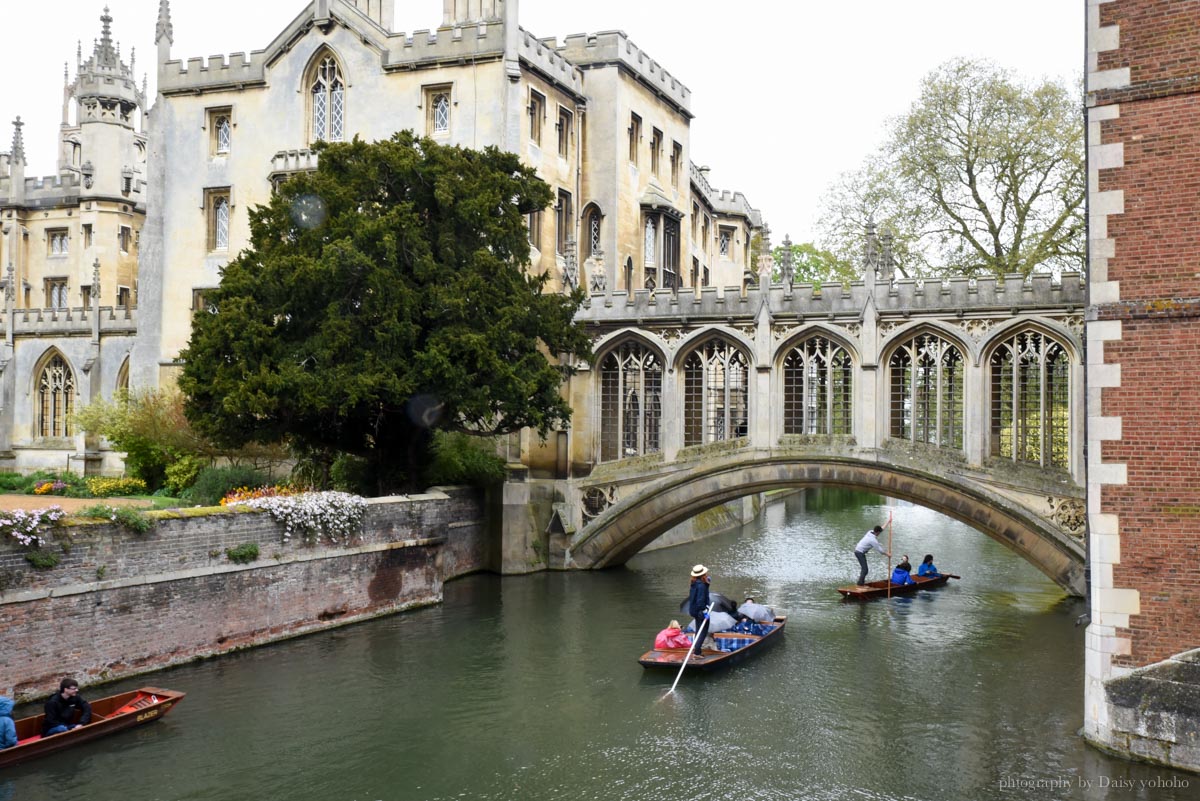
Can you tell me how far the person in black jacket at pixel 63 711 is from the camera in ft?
41.4

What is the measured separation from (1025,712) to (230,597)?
1158 cm

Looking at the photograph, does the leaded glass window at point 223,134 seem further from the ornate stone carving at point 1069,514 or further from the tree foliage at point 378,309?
the ornate stone carving at point 1069,514

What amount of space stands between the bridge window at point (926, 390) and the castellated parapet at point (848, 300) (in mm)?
754

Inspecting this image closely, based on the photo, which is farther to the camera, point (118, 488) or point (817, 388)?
point (118, 488)

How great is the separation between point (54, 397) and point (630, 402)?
74.1 ft

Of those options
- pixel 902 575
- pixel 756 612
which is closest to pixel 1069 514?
pixel 902 575

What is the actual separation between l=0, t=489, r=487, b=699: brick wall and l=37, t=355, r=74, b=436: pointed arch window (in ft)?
71.7

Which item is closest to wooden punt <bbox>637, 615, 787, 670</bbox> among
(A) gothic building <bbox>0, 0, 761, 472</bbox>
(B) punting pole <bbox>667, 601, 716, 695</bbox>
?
(B) punting pole <bbox>667, 601, 716, 695</bbox>

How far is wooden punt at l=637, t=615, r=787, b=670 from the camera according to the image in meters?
16.8

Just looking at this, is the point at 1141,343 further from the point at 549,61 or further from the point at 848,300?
the point at 549,61

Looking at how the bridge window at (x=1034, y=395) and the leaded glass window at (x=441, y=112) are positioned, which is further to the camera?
the leaded glass window at (x=441, y=112)

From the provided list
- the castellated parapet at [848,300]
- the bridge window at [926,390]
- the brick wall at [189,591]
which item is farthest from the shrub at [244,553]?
the bridge window at [926,390]

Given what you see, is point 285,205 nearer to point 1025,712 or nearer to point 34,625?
point 34,625

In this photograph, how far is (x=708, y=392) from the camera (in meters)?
25.5
